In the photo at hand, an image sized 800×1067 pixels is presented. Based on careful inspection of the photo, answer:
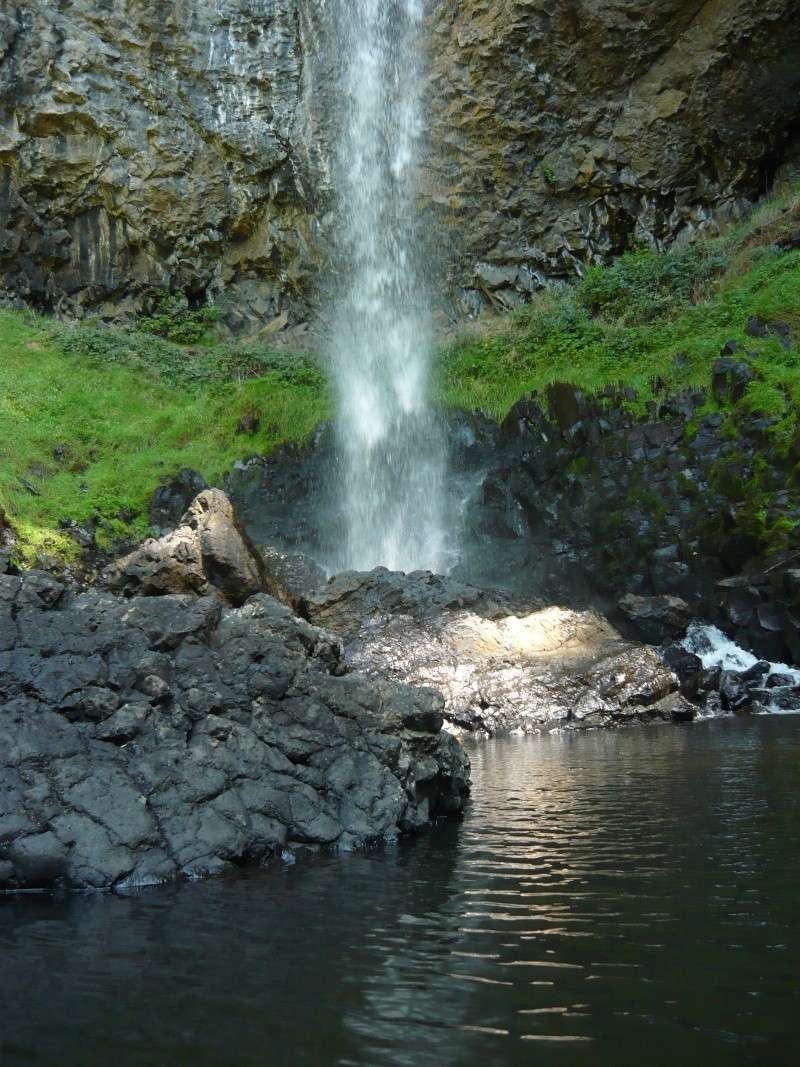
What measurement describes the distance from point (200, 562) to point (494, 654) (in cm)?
538

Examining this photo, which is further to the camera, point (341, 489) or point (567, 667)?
point (341, 489)

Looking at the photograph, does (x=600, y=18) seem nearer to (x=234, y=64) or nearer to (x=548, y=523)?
(x=234, y=64)

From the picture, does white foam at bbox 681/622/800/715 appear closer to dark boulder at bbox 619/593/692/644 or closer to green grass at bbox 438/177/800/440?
dark boulder at bbox 619/593/692/644

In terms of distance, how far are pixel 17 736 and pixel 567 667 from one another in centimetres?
1085

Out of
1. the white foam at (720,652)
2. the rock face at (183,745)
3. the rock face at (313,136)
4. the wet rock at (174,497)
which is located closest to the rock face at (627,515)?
the white foam at (720,652)

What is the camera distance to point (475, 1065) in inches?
131

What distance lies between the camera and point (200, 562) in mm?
15867

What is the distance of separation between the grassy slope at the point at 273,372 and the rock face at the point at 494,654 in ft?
20.9

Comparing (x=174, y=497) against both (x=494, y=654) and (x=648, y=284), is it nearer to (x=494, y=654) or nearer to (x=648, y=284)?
(x=494, y=654)

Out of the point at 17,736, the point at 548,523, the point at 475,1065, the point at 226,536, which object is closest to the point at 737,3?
the point at 548,523

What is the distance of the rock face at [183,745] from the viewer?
6.38m

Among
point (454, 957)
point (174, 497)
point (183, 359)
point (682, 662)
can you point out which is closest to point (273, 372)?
point (183, 359)

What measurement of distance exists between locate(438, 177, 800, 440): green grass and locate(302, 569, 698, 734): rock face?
6136mm

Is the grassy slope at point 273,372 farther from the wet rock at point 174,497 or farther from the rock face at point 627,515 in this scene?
the rock face at point 627,515
